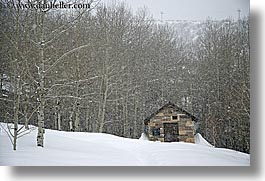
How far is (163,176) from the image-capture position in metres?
2.90

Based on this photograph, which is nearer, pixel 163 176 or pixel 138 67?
pixel 163 176

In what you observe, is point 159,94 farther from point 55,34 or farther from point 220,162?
point 55,34

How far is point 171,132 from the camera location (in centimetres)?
311

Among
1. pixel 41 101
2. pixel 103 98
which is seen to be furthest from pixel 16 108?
pixel 103 98

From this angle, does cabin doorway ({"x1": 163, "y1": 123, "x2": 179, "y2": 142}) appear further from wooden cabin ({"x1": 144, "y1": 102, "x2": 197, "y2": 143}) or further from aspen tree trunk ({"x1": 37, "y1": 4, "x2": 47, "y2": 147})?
aspen tree trunk ({"x1": 37, "y1": 4, "x2": 47, "y2": 147})

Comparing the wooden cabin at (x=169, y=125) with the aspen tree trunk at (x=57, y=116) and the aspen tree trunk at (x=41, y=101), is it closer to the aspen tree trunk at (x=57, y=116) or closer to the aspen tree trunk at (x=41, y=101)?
the aspen tree trunk at (x=57, y=116)

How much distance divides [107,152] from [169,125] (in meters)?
0.50

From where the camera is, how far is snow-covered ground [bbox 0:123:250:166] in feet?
9.69

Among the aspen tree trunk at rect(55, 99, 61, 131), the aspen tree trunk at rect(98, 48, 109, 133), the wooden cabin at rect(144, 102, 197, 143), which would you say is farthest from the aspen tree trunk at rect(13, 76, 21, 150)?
the wooden cabin at rect(144, 102, 197, 143)

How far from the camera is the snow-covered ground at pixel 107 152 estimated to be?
9.69 feet

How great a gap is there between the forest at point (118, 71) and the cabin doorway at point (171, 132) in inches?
6.2

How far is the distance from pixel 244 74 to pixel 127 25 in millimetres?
947

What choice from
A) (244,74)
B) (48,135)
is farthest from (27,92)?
(244,74)

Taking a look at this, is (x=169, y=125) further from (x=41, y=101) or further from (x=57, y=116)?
(x=41, y=101)
